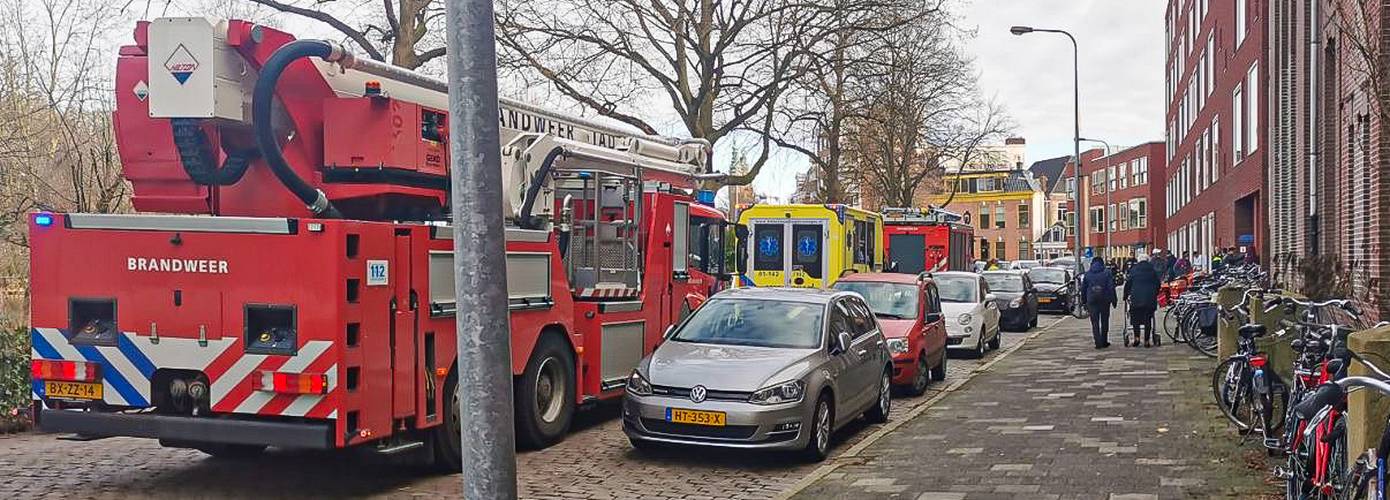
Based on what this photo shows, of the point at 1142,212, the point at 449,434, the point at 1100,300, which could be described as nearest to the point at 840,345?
the point at 449,434

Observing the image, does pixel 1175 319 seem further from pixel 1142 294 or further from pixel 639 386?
pixel 639 386

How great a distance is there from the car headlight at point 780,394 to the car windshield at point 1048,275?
81.1ft

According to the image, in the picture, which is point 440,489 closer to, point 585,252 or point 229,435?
point 229,435

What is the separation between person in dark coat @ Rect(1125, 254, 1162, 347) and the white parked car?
2.24m

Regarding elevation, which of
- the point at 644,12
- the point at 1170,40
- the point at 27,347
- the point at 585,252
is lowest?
the point at 27,347

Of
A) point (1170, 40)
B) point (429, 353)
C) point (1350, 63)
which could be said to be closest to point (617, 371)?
point (429, 353)

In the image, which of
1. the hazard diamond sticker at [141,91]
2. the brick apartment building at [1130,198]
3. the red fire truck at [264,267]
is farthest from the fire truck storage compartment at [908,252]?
the brick apartment building at [1130,198]

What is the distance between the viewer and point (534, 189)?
36.0 ft

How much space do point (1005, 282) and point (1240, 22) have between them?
1103 centimetres

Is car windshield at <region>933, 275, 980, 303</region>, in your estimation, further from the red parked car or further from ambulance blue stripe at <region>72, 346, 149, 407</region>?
ambulance blue stripe at <region>72, 346, 149, 407</region>

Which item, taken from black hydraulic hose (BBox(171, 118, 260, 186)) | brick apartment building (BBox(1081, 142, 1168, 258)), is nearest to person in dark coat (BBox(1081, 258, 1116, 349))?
black hydraulic hose (BBox(171, 118, 260, 186))

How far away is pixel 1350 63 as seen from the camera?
14.0 meters

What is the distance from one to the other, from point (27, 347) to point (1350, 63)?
14593 millimetres

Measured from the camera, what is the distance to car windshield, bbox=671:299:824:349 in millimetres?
10461
